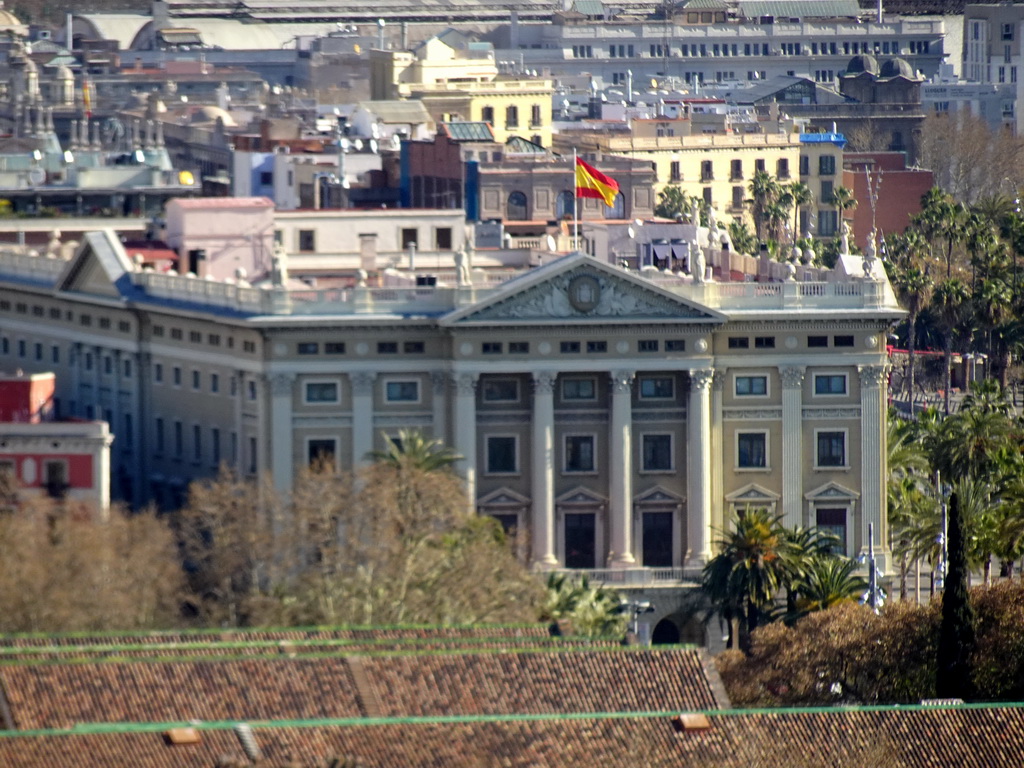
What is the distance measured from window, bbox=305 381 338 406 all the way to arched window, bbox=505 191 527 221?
53.6m

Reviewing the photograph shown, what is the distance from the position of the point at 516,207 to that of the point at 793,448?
5355 centimetres

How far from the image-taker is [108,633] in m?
105

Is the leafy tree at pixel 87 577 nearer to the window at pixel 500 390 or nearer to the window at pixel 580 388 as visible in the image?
the window at pixel 500 390

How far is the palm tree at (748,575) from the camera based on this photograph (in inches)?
4958

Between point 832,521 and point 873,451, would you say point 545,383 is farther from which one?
point 873,451

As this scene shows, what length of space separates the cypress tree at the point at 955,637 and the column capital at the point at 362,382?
3141cm

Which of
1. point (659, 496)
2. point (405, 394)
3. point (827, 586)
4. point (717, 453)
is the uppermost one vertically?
point (405, 394)

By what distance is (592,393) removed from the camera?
138m

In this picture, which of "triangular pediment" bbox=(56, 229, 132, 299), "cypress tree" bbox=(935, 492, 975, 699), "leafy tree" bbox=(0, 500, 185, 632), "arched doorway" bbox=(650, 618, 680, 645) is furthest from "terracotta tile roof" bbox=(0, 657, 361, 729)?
"triangular pediment" bbox=(56, 229, 132, 299)

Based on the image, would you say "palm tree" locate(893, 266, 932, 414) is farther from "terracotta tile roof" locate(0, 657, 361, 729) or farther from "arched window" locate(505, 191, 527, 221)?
"terracotta tile roof" locate(0, 657, 361, 729)

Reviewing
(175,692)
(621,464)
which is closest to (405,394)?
(621,464)

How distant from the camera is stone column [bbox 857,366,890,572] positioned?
138375 millimetres

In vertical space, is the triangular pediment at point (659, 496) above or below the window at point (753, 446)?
below

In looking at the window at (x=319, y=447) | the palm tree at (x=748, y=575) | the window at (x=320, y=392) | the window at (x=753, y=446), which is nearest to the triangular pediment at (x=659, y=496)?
the window at (x=753, y=446)
